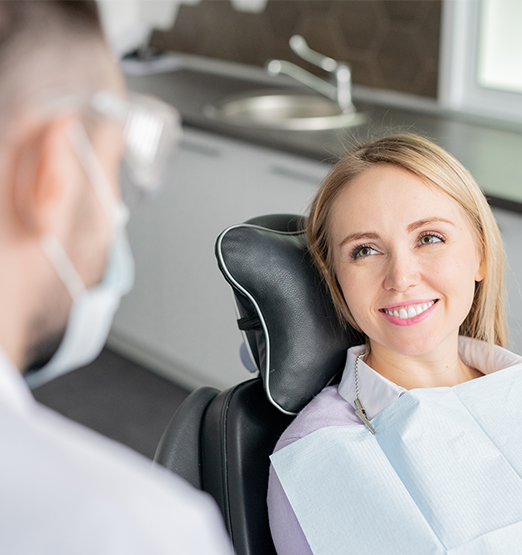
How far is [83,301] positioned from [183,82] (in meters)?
2.49

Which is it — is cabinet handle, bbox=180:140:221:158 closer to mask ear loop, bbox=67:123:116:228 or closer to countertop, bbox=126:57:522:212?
countertop, bbox=126:57:522:212

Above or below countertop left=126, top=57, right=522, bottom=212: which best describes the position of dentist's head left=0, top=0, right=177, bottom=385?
above

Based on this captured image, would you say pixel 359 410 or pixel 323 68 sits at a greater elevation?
pixel 323 68

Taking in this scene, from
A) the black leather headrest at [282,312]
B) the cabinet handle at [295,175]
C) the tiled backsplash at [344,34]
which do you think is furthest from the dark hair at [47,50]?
the tiled backsplash at [344,34]

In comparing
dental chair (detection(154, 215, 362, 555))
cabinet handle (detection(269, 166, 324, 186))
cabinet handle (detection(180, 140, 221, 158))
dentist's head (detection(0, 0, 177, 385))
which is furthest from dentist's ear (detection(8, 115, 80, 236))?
cabinet handle (detection(180, 140, 221, 158))

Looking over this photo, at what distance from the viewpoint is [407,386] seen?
1189 mm

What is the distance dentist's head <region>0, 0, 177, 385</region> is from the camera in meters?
0.54

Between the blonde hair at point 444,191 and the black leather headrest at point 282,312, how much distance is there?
4 cm

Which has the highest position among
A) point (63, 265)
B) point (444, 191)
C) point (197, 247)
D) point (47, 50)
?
point (47, 50)

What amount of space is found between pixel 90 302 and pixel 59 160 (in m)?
0.15

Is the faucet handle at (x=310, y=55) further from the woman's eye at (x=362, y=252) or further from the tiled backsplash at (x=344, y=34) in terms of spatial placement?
the woman's eye at (x=362, y=252)

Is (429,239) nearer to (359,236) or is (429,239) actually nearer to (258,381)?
(359,236)

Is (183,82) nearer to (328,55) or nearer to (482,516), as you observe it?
(328,55)

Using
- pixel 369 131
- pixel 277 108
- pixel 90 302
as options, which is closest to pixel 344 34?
pixel 277 108
